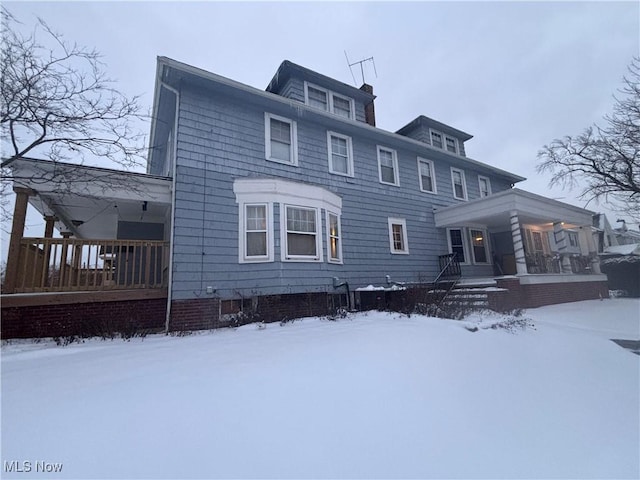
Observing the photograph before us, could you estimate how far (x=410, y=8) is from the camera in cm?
1658

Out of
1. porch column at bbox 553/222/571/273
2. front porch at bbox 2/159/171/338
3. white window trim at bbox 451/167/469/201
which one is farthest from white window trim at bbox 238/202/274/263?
porch column at bbox 553/222/571/273

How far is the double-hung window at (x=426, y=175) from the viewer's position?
13.0 meters

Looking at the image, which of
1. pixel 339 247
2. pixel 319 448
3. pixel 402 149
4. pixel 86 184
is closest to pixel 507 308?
pixel 339 247

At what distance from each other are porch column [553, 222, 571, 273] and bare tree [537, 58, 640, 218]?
1.71 m

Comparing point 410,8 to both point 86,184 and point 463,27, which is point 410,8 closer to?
point 463,27

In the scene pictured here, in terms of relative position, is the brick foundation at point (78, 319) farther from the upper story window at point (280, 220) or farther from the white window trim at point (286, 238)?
the white window trim at point (286, 238)

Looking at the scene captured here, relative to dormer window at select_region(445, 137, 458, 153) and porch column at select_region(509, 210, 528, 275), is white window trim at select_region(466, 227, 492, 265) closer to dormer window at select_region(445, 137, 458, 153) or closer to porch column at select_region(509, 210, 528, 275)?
porch column at select_region(509, 210, 528, 275)

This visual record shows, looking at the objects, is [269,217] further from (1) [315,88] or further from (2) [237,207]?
(1) [315,88]

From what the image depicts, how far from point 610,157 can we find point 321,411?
15701mm

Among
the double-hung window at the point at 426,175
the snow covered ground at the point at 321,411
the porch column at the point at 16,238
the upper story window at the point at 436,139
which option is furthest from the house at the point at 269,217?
the snow covered ground at the point at 321,411

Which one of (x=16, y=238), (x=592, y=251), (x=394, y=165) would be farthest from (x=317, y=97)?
(x=592, y=251)

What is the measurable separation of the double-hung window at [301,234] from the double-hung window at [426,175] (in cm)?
631

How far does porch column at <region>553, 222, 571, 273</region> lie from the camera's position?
13.0 m

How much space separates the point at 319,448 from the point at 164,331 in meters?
5.96
